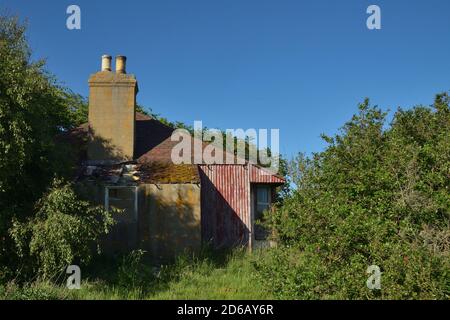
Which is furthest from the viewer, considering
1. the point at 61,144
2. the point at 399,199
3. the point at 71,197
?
the point at 61,144

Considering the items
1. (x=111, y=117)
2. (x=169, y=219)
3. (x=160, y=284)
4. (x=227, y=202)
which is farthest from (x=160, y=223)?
(x=111, y=117)

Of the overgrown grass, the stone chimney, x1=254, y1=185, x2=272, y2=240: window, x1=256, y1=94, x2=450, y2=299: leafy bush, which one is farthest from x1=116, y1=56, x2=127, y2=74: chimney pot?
x1=256, y1=94, x2=450, y2=299: leafy bush

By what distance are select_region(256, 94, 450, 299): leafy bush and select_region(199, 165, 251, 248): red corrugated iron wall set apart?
198 inches

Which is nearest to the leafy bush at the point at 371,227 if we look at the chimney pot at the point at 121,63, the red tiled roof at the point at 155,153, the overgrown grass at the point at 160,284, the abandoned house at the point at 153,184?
the overgrown grass at the point at 160,284

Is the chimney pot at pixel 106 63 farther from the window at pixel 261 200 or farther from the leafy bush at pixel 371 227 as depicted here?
the leafy bush at pixel 371 227

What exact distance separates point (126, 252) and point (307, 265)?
7.31m

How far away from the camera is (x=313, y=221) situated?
11.1 meters

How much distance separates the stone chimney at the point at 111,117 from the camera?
17188mm

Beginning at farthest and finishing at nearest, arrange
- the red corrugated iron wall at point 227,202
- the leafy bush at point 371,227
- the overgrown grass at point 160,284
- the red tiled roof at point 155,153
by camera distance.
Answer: the red corrugated iron wall at point 227,202 → the red tiled roof at point 155,153 → the overgrown grass at point 160,284 → the leafy bush at point 371,227

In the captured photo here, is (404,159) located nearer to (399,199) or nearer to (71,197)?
(399,199)

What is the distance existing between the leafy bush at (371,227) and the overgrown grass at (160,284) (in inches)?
37.9

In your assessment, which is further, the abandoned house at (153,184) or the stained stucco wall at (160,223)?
the abandoned house at (153,184)
